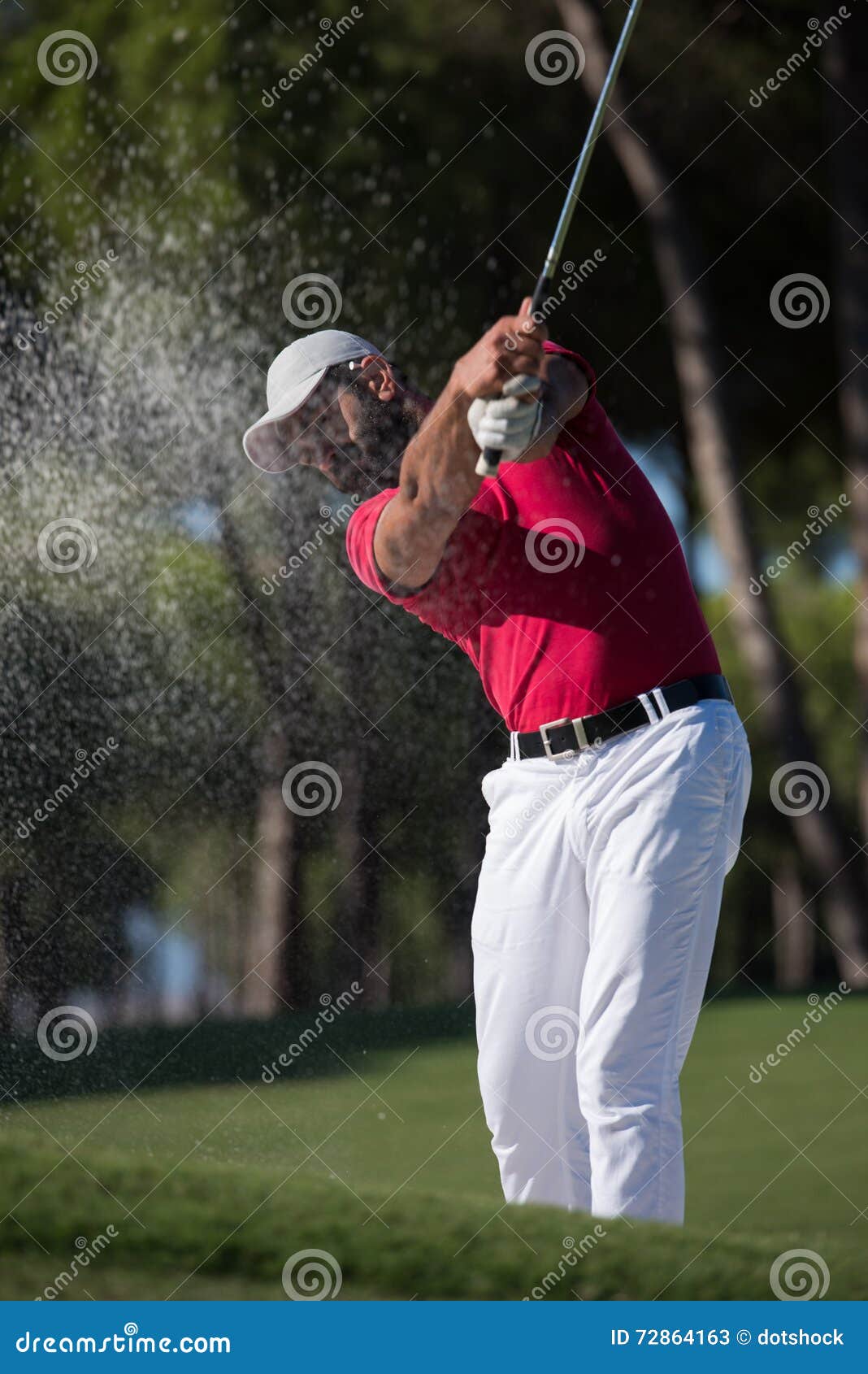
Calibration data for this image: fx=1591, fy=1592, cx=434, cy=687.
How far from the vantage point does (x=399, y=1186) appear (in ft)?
14.4

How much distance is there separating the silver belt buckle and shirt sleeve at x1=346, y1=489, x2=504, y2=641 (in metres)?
0.27

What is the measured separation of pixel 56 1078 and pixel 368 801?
718 cm

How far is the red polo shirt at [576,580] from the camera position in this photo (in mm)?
3070

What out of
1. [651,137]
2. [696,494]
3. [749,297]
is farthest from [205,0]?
[696,494]

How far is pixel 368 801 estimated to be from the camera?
503 inches
